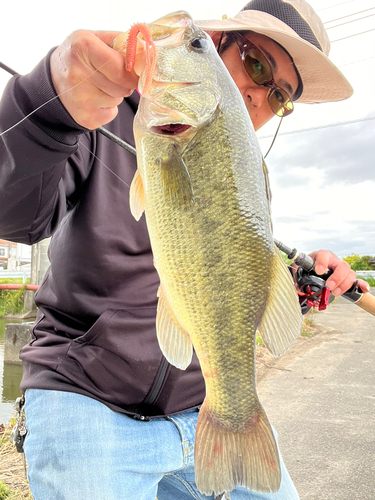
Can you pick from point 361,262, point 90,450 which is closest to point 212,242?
point 90,450

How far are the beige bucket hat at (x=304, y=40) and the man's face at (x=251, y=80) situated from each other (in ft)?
0.21

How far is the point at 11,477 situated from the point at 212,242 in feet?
9.31

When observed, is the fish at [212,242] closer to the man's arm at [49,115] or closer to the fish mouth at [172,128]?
the fish mouth at [172,128]

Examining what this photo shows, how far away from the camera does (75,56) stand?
1106 millimetres

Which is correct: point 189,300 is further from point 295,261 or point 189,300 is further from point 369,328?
point 369,328

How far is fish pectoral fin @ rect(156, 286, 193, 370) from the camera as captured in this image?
51.6 inches

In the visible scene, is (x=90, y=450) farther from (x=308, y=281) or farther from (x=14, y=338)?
(x=14, y=338)

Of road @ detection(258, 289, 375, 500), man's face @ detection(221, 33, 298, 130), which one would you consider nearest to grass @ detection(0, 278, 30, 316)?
road @ detection(258, 289, 375, 500)

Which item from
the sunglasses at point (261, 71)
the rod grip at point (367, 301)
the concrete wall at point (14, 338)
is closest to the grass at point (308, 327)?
the rod grip at point (367, 301)

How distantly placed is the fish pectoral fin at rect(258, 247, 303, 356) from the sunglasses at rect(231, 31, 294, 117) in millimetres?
1259

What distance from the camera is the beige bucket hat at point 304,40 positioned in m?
1.99

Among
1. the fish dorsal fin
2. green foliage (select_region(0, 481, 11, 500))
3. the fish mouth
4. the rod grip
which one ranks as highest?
the fish mouth

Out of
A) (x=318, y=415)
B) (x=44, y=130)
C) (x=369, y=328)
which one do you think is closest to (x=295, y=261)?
(x=44, y=130)

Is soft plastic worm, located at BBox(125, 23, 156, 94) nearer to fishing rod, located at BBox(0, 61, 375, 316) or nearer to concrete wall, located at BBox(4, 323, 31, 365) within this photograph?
fishing rod, located at BBox(0, 61, 375, 316)
